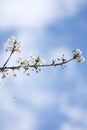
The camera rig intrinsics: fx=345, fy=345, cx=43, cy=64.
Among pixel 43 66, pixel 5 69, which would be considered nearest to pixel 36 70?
pixel 43 66

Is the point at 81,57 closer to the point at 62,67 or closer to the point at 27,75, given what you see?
the point at 62,67

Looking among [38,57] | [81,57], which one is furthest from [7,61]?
[81,57]

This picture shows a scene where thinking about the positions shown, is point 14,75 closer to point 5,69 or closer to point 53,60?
point 5,69

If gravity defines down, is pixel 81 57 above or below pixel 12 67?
above

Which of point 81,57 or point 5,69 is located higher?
point 81,57

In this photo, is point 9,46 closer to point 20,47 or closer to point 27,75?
point 20,47

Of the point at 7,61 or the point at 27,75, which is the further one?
the point at 27,75

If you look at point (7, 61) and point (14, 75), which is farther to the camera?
point (14, 75)
